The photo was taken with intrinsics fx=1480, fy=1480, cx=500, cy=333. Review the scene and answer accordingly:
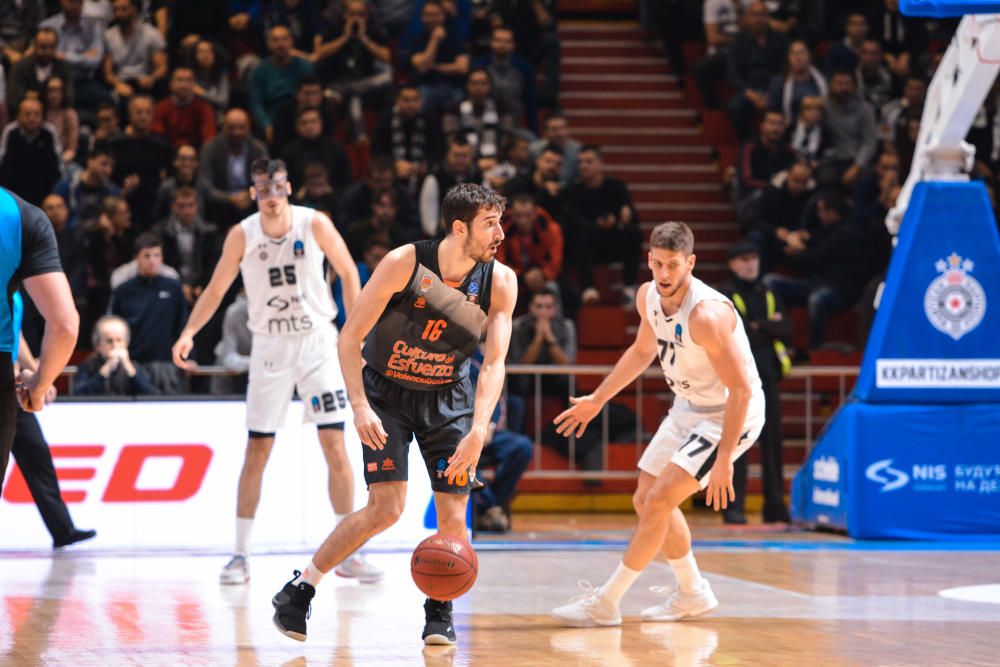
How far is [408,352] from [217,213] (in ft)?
26.7

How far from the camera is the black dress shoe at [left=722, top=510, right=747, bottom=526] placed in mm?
12398

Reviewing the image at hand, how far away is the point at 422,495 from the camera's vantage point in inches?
432

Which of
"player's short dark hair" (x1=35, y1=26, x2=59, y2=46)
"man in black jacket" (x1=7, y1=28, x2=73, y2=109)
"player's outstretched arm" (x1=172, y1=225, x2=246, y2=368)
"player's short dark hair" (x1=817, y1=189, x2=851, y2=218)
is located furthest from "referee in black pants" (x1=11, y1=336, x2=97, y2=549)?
"player's short dark hair" (x1=817, y1=189, x2=851, y2=218)

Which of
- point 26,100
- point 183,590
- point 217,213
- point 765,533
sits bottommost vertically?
point 765,533

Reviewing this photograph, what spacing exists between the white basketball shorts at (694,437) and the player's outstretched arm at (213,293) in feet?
9.85

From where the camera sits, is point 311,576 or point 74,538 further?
point 74,538

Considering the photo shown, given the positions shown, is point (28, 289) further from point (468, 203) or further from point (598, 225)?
point (598, 225)

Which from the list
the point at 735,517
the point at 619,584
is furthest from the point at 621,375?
the point at 735,517

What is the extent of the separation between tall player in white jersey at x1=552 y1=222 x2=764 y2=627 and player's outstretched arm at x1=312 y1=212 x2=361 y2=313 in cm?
188

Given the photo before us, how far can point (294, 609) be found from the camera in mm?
6617

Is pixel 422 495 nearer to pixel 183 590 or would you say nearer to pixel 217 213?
pixel 183 590

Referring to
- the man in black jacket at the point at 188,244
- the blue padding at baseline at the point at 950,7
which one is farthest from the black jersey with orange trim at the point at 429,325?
the man in black jacket at the point at 188,244

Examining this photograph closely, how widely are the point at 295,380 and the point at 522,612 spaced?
2332mm

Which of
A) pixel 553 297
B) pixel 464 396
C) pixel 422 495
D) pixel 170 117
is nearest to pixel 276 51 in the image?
pixel 170 117
